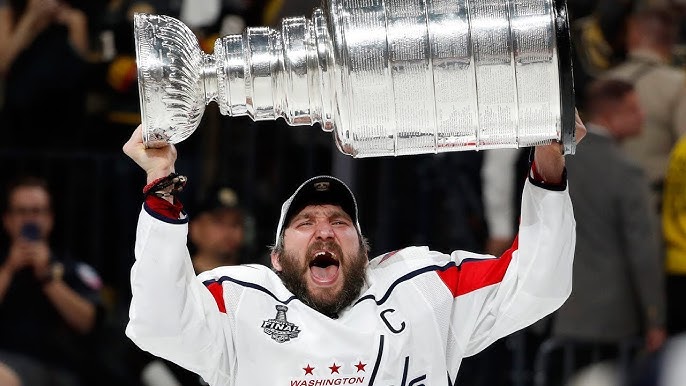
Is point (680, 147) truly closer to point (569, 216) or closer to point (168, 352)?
point (569, 216)

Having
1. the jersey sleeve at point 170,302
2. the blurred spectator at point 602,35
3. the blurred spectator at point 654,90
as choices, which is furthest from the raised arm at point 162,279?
the blurred spectator at point 602,35

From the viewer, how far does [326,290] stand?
4625 millimetres

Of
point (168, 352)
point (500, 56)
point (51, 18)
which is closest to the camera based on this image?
point (500, 56)

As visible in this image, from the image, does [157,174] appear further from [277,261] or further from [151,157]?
[277,261]

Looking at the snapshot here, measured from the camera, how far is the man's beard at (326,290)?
4625 mm

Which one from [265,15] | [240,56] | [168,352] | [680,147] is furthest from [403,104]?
[265,15]

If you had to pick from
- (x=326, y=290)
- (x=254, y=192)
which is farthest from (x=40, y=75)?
(x=326, y=290)

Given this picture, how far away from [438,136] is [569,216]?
61 centimetres

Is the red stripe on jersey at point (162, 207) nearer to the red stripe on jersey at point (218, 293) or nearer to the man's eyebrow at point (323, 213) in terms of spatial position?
the red stripe on jersey at point (218, 293)

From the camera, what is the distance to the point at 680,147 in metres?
6.81

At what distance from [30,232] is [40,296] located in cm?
31

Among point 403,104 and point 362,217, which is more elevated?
point 403,104

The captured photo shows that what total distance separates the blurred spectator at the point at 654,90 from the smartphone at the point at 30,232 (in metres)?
2.87

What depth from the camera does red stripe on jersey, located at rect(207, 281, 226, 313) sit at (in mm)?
4527
